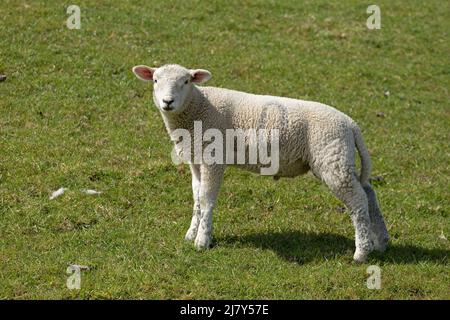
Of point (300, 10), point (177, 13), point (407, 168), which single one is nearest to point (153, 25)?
point (177, 13)

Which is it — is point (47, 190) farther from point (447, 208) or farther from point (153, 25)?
point (153, 25)

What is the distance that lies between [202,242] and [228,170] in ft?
9.42

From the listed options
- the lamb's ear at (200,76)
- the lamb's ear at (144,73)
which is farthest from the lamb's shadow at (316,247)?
the lamb's ear at (144,73)

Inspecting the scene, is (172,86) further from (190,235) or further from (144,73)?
(190,235)

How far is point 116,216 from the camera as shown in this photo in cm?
957

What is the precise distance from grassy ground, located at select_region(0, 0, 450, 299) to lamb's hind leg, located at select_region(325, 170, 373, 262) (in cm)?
24

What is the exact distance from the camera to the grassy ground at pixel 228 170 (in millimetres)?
8039

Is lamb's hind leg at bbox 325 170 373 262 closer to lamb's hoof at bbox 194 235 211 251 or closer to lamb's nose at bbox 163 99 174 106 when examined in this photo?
lamb's hoof at bbox 194 235 211 251

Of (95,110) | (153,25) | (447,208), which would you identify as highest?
(153,25)

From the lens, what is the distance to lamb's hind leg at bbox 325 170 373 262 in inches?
327

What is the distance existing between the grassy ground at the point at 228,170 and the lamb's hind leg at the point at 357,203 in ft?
0.78

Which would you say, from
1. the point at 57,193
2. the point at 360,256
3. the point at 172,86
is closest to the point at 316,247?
the point at 360,256
